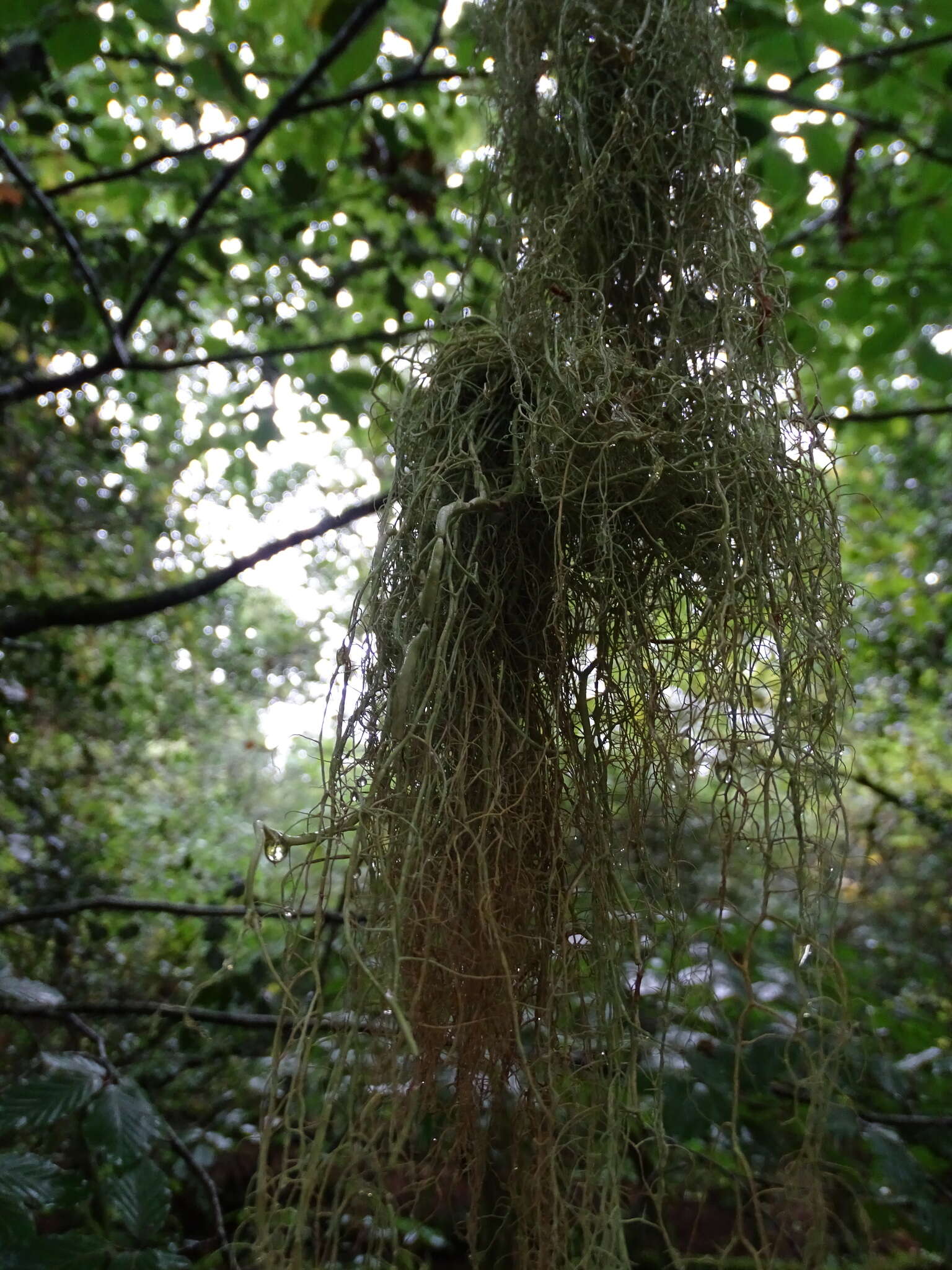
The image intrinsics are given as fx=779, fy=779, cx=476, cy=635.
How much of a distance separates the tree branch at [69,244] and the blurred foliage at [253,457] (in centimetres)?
2

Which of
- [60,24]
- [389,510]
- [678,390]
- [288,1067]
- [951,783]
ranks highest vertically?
[60,24]

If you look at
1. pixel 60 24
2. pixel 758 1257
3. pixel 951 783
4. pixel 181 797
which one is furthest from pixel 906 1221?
pixel 181 797

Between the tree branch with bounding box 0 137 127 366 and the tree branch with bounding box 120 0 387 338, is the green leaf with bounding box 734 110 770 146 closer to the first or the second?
the tree branch with bounding box 120 0 387 338

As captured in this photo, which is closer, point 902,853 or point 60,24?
point 60,24

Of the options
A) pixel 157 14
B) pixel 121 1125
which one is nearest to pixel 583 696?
pixel 121 1125

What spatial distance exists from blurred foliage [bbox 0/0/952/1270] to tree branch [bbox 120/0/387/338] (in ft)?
0.08

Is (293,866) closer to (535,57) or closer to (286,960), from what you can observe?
(286,960)

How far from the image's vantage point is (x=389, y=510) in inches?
21.5

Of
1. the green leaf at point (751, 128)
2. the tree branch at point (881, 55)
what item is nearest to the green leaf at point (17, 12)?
the green leaf at point (751, 128)

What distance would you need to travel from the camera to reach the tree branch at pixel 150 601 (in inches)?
44.4

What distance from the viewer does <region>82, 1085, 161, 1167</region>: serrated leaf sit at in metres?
0.61

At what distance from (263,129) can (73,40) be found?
27 cm

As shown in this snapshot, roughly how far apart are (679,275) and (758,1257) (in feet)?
2.11

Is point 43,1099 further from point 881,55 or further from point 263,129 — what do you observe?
point 881,55
